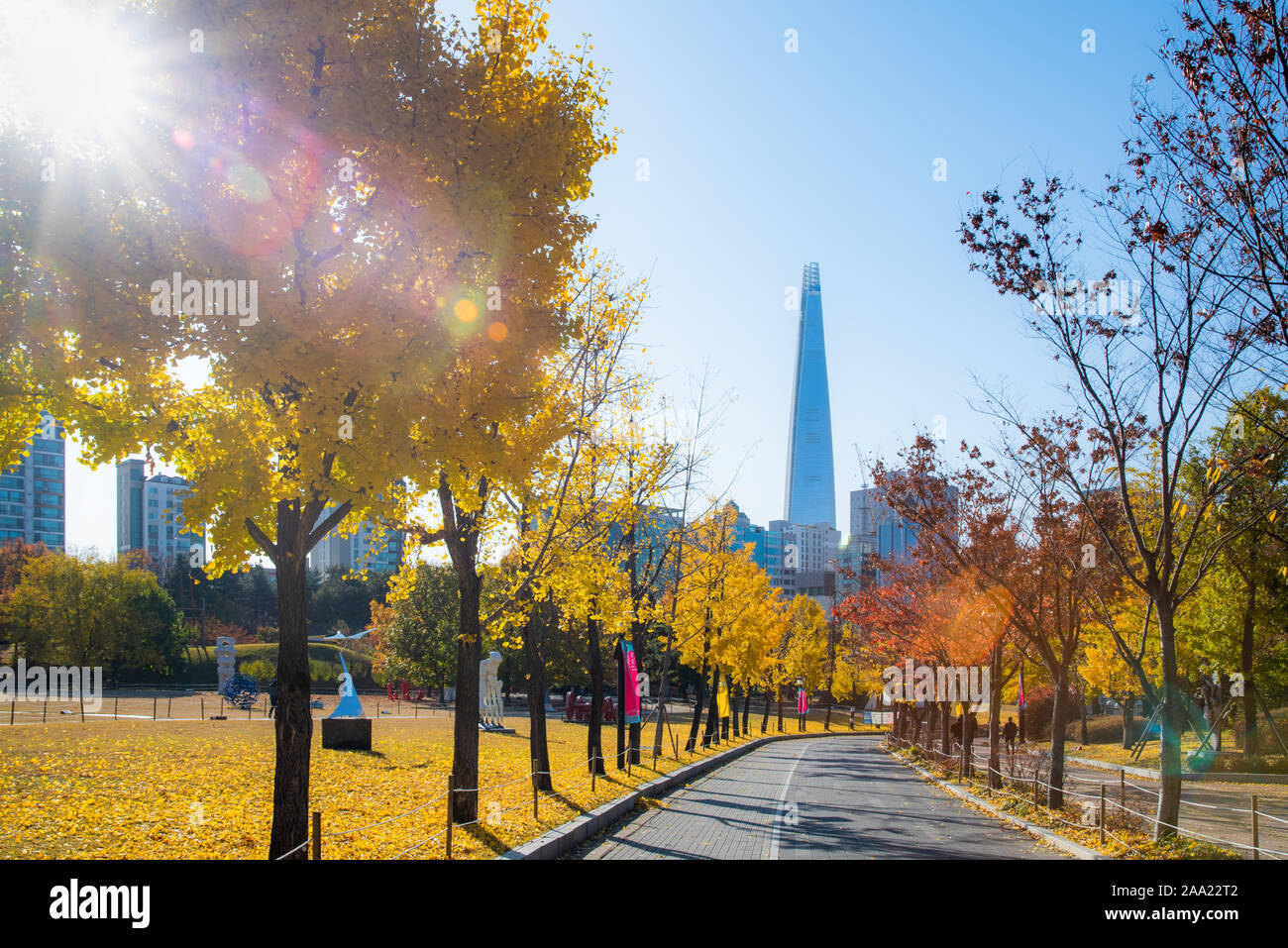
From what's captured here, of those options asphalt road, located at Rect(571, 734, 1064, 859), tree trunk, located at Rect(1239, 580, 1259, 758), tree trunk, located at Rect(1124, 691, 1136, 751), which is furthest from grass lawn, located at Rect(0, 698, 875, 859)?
tree trunk, located at Rect(1124, 691, 1136, 751)

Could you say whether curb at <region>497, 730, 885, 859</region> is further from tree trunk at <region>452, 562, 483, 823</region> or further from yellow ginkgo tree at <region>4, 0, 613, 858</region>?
yellow ginkgo tree at <region>4, 0, 613, 858</region>

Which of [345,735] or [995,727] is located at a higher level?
[995,727]

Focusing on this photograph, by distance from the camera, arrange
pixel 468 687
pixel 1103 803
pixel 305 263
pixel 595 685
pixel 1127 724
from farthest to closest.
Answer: pixel 1127 724
pixel 595 685
pixel 468 687
pixel 1103 803
pixel 305 263

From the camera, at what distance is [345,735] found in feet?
87.2

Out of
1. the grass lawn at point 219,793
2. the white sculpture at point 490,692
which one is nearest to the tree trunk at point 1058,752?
the grass lawn at point 219,793

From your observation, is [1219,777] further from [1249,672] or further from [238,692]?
[238,692]

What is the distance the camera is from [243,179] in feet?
25.5

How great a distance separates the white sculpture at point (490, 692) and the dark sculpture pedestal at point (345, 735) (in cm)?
1326

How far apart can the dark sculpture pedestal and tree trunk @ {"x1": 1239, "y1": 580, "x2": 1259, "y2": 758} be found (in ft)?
90.1

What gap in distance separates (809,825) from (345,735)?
1633cm

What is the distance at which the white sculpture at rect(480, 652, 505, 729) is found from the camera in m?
41.5

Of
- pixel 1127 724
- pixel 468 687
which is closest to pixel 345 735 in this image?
pixel 468 687
